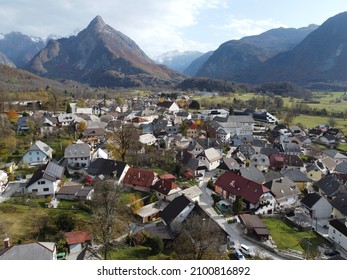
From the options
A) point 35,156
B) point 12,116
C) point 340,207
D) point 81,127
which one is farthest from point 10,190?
point 12,116

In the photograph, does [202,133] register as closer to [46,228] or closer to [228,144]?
[228,144]

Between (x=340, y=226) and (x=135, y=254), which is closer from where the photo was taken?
(x=135, y=254)

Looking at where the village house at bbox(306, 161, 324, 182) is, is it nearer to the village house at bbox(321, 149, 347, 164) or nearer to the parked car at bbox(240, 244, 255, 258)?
the village house at bbox(321, 149, 347, 164)

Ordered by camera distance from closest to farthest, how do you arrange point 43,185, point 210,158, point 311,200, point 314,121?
point 43,185 → point 311,200 → point 210,158 → point 314,121

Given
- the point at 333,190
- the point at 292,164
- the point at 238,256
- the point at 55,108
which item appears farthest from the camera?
the point at 55,108

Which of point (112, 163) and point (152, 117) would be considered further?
point (152, 117)

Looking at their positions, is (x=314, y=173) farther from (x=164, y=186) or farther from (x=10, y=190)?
(x=10, y=190)

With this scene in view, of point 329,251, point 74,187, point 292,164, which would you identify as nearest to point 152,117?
point 292,164
